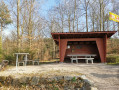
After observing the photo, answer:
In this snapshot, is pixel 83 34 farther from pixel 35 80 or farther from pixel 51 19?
pixel 51 19

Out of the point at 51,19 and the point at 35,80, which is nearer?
the point at 35,80

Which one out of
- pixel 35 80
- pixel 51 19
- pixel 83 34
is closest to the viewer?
pixel 35 80

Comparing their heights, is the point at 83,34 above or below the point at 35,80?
above

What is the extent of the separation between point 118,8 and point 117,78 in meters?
16.7

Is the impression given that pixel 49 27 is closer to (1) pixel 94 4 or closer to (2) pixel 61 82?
(1) pixel 94 4

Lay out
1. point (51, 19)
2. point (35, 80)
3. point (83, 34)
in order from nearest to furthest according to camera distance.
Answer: point (35, 80)
point (83, 34)
point (51, 19)

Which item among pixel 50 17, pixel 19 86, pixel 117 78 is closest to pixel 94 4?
pixel 50 17

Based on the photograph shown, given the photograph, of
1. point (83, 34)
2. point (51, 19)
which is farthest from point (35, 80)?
point (51, 19)

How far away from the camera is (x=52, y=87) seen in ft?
12.1

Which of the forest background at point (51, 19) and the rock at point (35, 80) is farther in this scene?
the forest background at point (51, 19)

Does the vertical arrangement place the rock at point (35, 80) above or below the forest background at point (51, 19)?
below

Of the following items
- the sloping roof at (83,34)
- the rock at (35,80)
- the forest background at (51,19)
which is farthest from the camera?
the forest background at (51,19)

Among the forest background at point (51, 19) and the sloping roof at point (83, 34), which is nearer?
the sloping roof at point (83, 34)

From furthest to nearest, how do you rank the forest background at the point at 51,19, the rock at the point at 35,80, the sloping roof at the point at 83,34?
the forest background at the point at 51,19 < the sloping roof at the point at 83,34 < the rock at the point at 35,80
